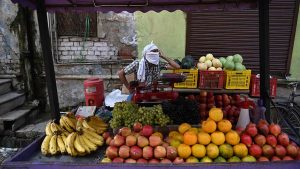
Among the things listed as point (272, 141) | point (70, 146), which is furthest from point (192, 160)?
point (70, 146)

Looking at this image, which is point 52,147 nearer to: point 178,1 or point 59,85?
point 178,1

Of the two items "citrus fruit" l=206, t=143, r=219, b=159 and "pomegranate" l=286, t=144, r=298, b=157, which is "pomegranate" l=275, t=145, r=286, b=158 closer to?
"pomegranate" l=286, t=144, r=298, b=157

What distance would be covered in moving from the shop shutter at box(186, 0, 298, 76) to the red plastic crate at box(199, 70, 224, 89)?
131 cm

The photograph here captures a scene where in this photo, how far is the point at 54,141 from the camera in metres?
2.93

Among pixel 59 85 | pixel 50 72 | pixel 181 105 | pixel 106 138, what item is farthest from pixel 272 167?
pixel 59 85

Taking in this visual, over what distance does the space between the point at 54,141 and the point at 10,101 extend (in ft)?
13.9

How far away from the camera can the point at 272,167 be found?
236 centimetres

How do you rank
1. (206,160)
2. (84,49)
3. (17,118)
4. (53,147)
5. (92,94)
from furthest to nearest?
1. (84,49)
2. (17,118)
3. (92,94)
4. (53,147)
5. (206,160)

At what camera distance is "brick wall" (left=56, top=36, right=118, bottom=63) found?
22.9 ft

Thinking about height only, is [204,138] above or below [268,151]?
above

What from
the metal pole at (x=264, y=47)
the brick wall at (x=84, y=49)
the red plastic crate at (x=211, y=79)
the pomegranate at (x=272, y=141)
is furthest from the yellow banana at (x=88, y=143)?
the brick wall at (x=84, y=49)

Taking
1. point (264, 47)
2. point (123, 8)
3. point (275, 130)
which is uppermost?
point (123, 8)

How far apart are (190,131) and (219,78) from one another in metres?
3.06

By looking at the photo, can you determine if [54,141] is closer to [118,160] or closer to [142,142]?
[118,160]
